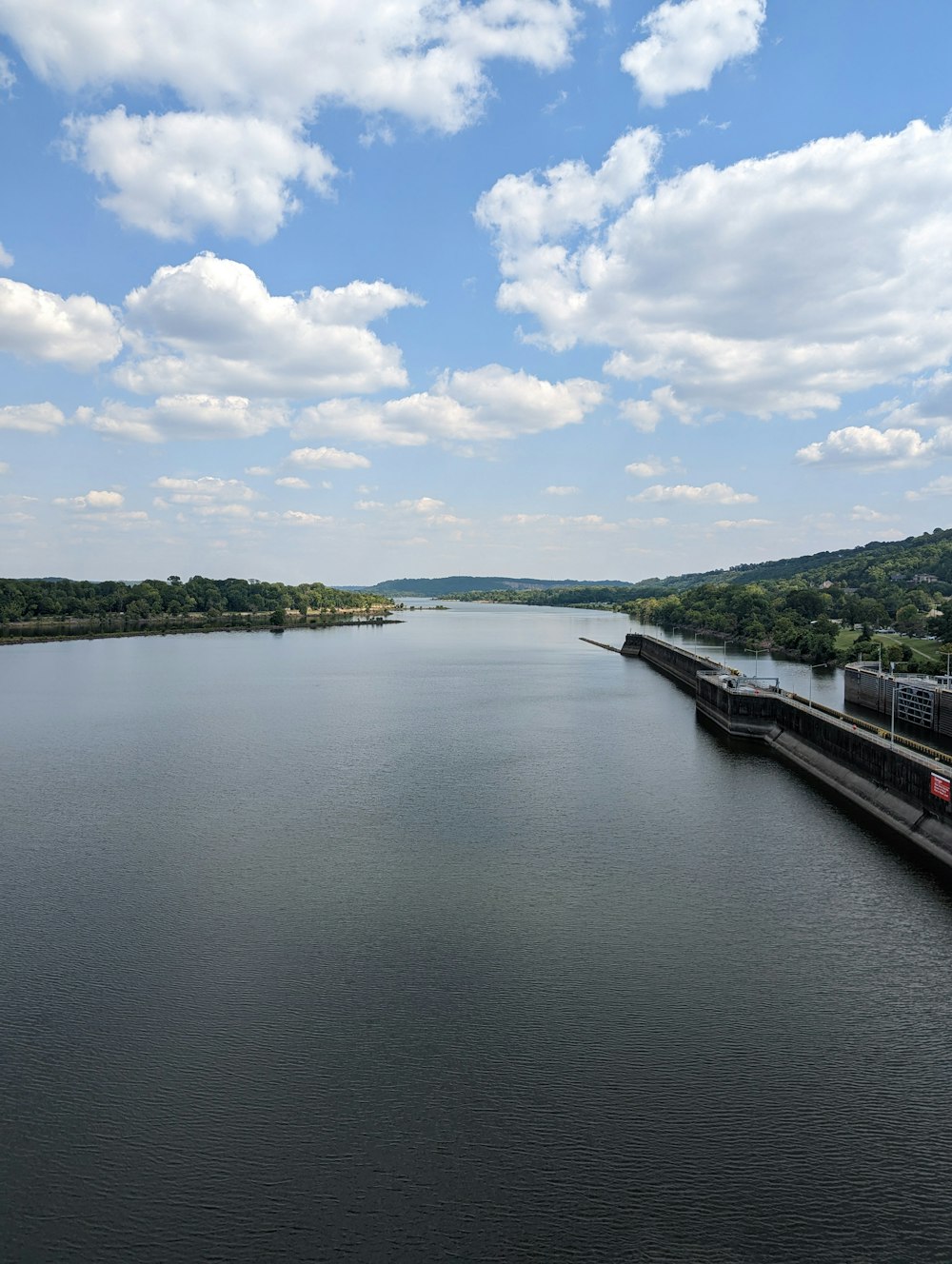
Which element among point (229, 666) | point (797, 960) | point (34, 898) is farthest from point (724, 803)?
point (229, 666)

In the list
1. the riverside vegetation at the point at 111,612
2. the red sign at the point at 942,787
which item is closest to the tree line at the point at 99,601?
the riverside vegetation at the point at 111,612

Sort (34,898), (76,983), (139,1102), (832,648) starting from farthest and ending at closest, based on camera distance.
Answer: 1. (832,648)
2. (34,898)
3. (76,983)
4. (139,1102)


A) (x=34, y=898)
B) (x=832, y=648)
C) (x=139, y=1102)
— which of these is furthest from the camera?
(x=832, y=648)

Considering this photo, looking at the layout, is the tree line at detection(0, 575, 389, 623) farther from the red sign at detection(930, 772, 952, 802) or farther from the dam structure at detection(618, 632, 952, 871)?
the red sign at detection(930, 772, 952, 802)

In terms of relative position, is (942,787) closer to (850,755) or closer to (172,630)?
(850,755)

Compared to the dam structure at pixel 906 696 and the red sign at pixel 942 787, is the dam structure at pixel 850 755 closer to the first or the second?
the red sign at pixel 942 787

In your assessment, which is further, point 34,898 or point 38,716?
point 38,716

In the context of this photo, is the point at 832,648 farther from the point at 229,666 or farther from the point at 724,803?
the point at 229,666
